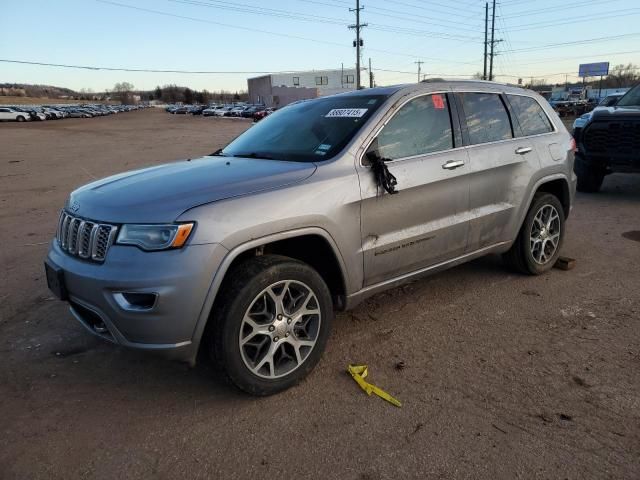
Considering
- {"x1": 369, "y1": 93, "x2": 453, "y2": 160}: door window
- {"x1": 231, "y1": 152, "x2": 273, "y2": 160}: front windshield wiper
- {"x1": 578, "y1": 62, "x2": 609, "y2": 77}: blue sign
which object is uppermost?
{"x1": 578, "y1": 62, "x2": 609, "y2": 77}: blue sign

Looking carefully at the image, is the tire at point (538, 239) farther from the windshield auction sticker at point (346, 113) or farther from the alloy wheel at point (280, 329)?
the alloy wheel at point (280, 329)

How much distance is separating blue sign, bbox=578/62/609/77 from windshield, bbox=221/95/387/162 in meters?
92.2

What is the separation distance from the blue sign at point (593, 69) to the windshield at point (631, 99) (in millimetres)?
84864

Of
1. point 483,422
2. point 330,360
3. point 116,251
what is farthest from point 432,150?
point 116,251

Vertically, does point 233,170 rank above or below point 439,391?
above

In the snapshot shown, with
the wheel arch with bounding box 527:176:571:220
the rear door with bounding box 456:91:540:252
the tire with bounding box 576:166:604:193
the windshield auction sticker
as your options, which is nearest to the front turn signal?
the windshield auction sticker

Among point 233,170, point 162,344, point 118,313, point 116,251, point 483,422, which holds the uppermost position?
point 233,170

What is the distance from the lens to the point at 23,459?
8.21ft

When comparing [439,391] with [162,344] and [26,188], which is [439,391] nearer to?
[162,344]

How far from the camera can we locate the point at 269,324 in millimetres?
2945

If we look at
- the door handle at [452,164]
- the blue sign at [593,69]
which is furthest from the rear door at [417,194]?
the blue sign at [593,69]

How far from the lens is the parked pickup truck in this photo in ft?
25.4

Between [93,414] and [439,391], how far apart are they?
2.03 m

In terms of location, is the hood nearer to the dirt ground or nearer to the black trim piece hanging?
the black trim piece hanging
